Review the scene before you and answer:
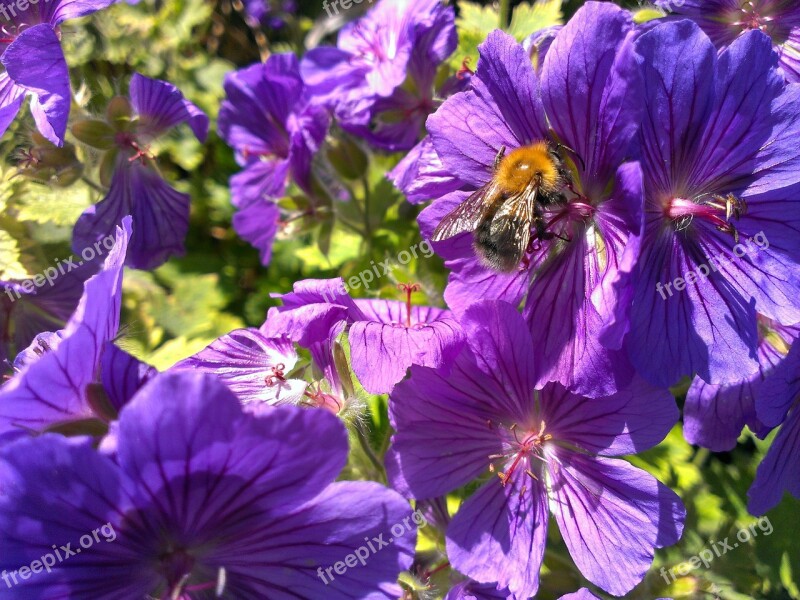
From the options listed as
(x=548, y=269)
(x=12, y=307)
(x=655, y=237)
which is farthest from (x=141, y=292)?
(x=655, y=237)

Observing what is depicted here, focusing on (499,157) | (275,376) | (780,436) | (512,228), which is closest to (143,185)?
(275,376)

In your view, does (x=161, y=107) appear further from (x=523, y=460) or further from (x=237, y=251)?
(x=523, y=460)

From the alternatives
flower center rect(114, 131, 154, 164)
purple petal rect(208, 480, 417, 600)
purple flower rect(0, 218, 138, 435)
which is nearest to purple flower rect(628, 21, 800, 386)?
purple petal rect(208, 480, 417, 600)

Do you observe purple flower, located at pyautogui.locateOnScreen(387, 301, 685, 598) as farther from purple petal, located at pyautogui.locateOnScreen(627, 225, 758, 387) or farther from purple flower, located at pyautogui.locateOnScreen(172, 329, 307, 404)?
purple flower, located at pyautogui.locateOnScreen(172, 329, 307, 404)

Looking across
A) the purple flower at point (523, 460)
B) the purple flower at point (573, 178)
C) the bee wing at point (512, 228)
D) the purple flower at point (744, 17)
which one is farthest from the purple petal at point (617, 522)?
the purple flower at point (744, 17)

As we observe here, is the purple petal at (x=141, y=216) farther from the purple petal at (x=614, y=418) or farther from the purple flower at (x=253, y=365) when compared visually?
the purple petal at (x=614, y=418)

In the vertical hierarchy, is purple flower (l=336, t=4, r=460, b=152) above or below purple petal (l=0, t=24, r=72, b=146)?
below
